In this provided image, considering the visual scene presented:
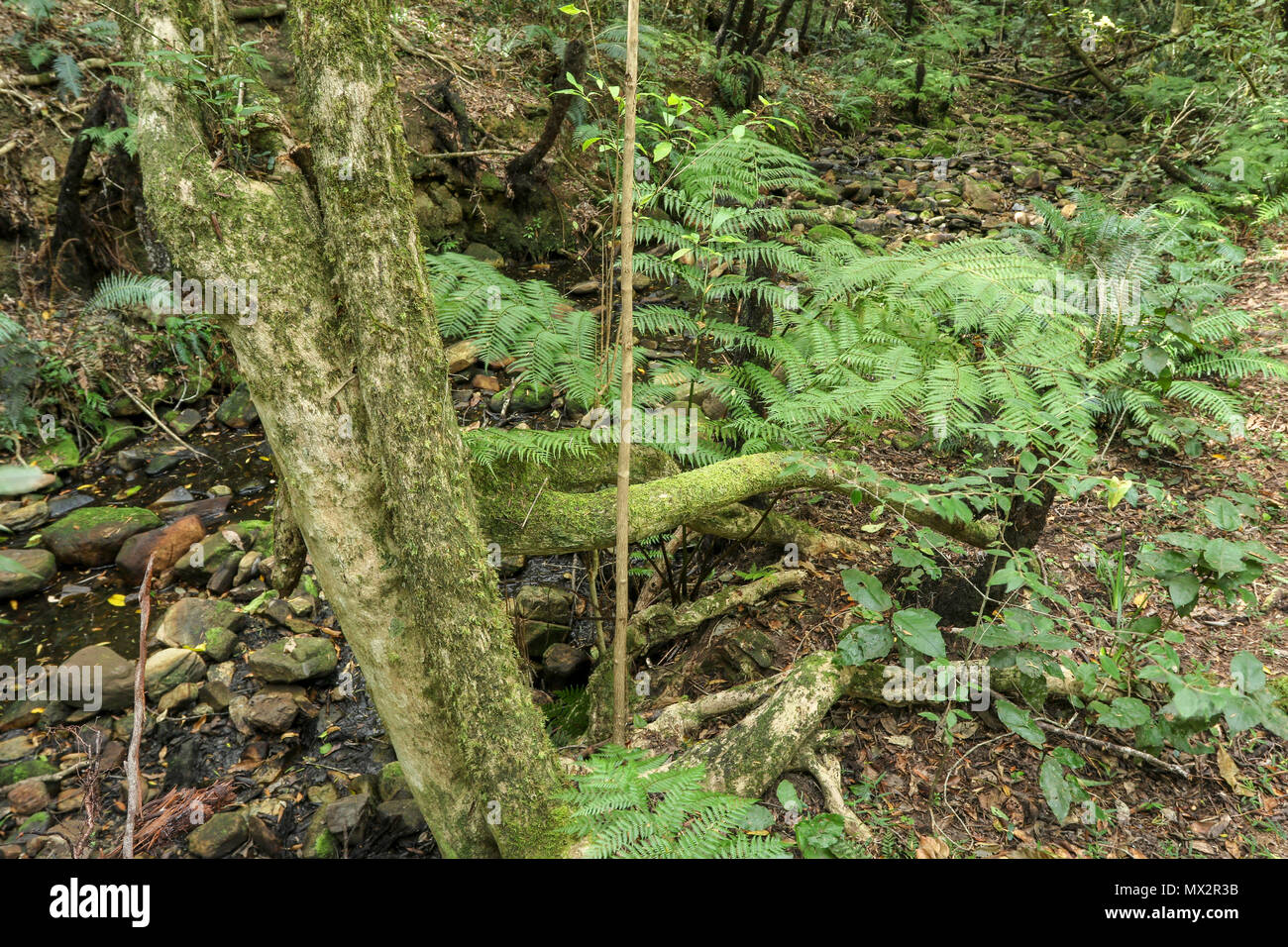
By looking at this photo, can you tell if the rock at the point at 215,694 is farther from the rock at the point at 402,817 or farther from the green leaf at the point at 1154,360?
the green leaf at the point at 1154,360

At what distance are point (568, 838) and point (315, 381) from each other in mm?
1735

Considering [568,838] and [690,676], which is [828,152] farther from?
[568,838]

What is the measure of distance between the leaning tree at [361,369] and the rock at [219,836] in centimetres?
149

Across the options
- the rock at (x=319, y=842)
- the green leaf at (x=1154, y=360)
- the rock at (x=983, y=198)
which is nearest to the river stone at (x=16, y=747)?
the rock at (x=319, y=842)

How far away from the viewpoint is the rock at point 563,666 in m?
4.23

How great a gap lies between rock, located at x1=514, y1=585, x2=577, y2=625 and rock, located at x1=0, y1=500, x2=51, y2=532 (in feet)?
13.2

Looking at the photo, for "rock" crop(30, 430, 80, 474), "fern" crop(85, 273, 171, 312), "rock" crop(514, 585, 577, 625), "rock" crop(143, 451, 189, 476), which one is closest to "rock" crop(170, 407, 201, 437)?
"rock" crop(143, 451, 189, 476)

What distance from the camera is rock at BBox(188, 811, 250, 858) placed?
3553 mm

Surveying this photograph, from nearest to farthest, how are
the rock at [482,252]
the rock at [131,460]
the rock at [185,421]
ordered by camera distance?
1. the rock at [131,460]
2. the rock at [185,421]
3. the rock at [482,252]

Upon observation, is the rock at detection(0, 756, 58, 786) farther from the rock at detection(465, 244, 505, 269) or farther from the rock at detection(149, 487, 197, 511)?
the rock at detection(465, 244, 505, 269)

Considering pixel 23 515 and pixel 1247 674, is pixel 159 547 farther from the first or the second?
pixel 1247 674

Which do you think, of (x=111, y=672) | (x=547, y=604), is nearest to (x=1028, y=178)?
(x=547, y=604)

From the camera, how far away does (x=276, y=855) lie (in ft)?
11.7
